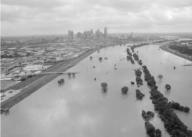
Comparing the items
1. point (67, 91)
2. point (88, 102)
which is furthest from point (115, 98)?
point (67, 91)

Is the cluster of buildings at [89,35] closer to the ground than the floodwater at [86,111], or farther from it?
farther from it

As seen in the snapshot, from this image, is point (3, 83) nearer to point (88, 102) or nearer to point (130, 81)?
point (88, 102)

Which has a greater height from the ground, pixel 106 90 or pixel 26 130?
pixel 106 90

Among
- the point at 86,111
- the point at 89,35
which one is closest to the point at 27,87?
the point at 86,111

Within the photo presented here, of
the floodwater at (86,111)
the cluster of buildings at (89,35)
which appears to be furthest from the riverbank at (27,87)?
the cluster of buildings at (89,35)

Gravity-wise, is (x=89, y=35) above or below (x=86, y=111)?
above

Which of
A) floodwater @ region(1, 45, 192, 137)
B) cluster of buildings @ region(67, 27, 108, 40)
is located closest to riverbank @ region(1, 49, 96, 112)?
floodwater @ region(1, 45, 192, 137)

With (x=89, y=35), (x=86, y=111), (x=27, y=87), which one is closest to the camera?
(x=86, y=111)

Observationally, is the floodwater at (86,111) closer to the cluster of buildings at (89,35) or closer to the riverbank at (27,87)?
the riverbank at (27,87)

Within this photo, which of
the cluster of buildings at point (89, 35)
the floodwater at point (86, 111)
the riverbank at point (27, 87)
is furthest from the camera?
the cluster of buildings at point (89, 35)

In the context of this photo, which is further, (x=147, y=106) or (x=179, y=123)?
(x=147, y=106)

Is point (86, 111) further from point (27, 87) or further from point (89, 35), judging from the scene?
point (89, 35)
